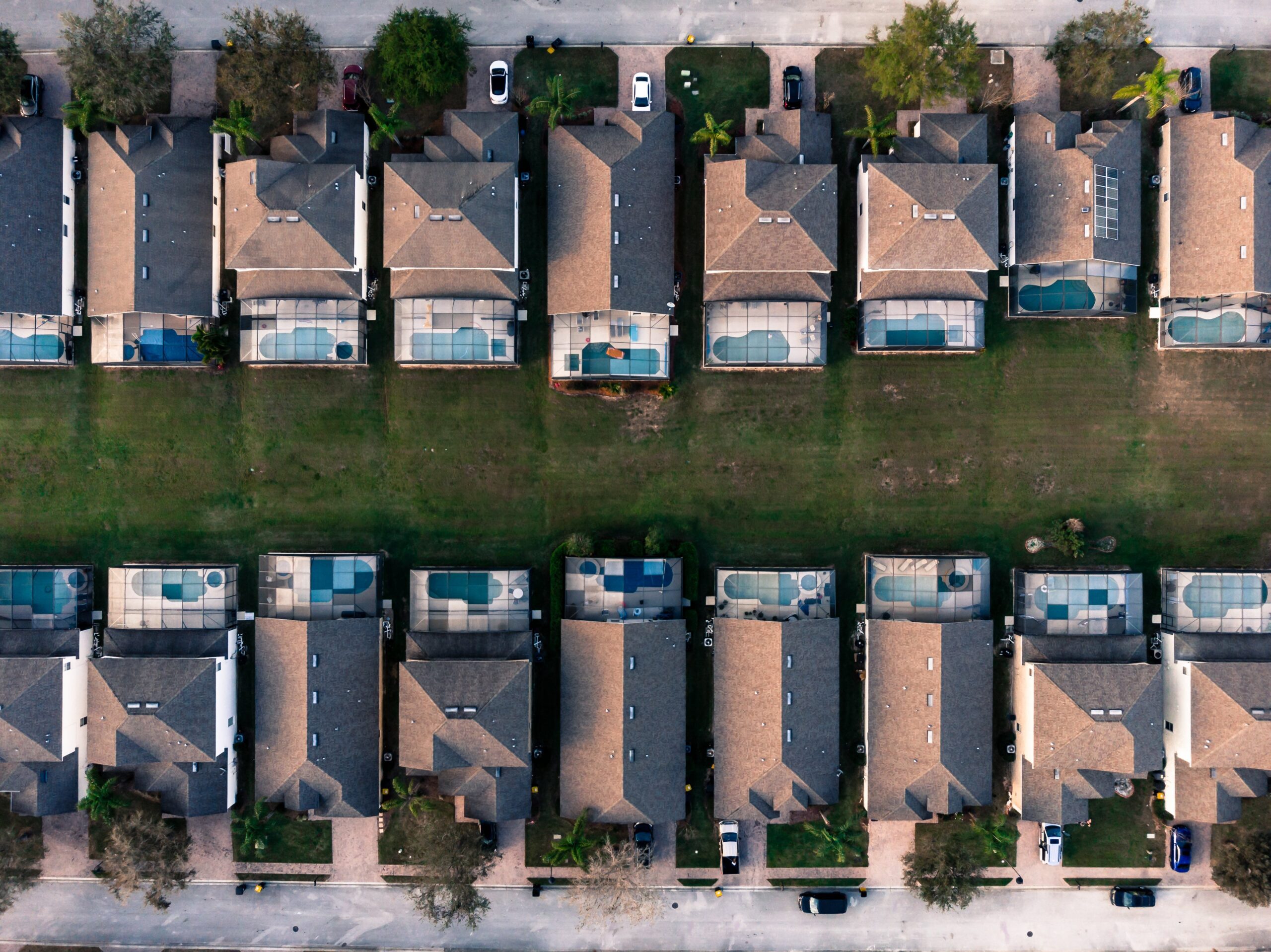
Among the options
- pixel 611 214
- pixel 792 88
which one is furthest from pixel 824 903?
pixel 792 88

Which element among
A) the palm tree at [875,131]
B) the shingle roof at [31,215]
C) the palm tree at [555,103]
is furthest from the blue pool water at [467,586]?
the palm tree at [875,131]

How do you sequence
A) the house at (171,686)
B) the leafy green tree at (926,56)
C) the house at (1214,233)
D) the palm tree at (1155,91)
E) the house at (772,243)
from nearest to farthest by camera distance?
the palm tree at (1155,91) → the leafy green tree at (926,56) → the house at (171,686) → the house at (1214,233) → the house at (772,243)

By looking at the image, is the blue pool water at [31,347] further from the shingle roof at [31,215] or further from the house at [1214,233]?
the house at [1214,233]

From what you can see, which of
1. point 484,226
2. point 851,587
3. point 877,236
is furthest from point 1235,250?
point 484,226

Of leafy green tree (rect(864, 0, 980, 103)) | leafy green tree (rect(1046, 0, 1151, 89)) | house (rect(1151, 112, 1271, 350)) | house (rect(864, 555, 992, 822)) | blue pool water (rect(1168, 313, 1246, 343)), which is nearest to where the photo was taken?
leafy green tree (rect(864, 0, 980, 103))

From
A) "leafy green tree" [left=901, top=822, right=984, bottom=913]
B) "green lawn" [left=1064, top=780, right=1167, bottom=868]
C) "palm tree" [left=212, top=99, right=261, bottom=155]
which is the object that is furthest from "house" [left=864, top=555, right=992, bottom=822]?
"palm tree" [left=212, top=99, right=261, bottom=155]

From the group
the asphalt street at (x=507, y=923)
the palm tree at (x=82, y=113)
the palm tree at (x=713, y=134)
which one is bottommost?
the asphalt street at (x=507, y=923)

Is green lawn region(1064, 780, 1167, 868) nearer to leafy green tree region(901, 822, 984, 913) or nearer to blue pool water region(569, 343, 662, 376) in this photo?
leafy green tree region(901, 822, 984, 913)
